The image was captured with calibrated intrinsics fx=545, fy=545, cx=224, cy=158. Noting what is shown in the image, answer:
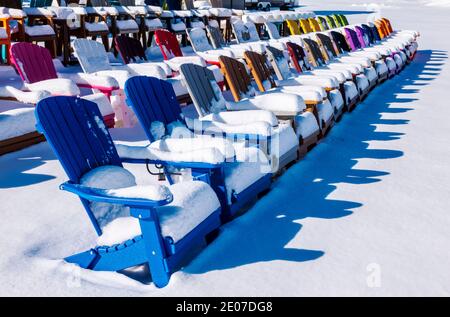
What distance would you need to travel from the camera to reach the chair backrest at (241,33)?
37.8 ft

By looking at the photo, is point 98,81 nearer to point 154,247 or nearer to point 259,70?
point 259,70

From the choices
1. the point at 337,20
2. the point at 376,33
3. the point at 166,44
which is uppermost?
the point at 166,44

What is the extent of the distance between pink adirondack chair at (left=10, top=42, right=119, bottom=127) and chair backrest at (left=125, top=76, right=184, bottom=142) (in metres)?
1.62

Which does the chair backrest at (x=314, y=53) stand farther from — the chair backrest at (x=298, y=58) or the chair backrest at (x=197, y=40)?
the chair backrest at (x=197, y=40)

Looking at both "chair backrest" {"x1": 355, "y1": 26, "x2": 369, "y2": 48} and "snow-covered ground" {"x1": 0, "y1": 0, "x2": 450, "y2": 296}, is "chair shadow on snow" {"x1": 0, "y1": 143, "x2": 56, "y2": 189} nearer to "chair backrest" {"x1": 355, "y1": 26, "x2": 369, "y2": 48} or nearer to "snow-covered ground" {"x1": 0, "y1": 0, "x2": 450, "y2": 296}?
"snow-covered ground" {"x1": 0, "y1": 0, "x2": 450, "y2": 296}

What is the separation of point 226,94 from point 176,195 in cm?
561

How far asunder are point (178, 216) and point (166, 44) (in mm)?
6372

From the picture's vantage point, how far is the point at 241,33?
461 inches

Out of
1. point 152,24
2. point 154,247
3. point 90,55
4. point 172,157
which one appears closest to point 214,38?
point 152,24

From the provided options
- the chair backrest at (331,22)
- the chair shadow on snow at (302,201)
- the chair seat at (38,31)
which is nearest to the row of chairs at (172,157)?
the chair shadow on snow at (302,201)

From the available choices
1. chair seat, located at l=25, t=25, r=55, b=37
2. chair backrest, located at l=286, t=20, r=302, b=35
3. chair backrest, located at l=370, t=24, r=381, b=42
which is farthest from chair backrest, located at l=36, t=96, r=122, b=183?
chair backrest, located at l=370, t=24, r=381, b=42

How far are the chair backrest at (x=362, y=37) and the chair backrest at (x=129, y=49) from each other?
20.5 ft
